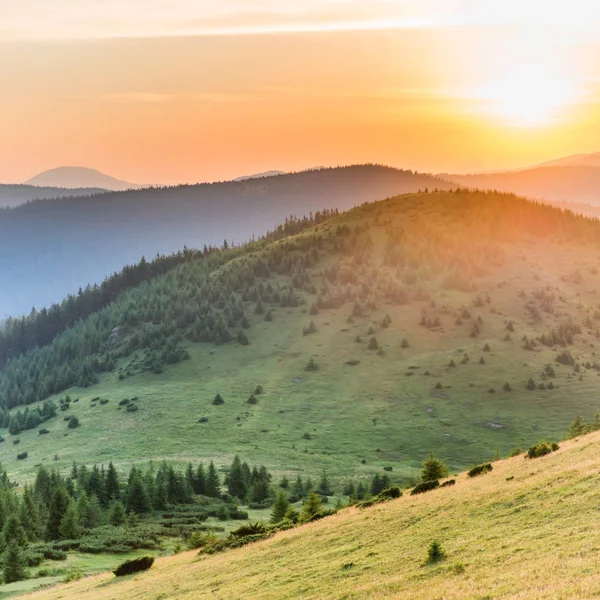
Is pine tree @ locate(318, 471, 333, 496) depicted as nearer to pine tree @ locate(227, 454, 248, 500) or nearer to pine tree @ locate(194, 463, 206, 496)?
pine tree @ locate(227, 454, 248, 500)

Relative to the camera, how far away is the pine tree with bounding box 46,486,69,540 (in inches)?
3305

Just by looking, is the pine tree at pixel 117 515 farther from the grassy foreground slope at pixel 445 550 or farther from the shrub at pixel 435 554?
the shrub at pixel 435 554

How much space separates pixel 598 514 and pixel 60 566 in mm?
49417

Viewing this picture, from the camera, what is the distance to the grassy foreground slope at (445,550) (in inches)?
1029

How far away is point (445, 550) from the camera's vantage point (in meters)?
32.6

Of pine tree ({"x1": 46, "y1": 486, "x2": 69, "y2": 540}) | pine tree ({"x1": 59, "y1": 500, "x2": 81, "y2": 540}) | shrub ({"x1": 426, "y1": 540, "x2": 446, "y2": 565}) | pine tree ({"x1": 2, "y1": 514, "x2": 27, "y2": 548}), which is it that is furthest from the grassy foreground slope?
pine tree ({"x1": 46, "y1": 486, "x2": 69, "y2": 540})

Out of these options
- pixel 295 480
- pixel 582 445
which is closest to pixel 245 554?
pixel 582 445

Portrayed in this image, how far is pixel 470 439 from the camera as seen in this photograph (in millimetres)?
180875

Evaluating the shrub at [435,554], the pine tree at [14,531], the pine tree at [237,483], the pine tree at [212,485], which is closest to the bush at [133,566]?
the pine tree at [14,531]

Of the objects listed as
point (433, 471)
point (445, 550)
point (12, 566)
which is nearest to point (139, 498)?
point (12, 566)

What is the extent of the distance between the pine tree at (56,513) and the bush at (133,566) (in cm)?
3133

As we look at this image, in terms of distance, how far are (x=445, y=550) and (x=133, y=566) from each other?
3001 centimetres

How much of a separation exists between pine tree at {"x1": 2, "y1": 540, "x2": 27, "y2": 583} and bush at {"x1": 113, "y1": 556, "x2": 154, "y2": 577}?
1043cm

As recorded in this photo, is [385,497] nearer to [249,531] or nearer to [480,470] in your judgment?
[480,470]
